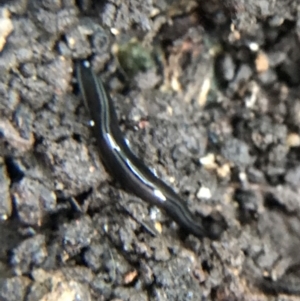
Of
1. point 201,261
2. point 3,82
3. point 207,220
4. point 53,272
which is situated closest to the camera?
point 53,272

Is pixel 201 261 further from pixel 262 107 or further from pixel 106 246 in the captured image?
pixel 262 107

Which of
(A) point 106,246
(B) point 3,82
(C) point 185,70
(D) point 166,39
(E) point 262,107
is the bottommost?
(E) point 262,107

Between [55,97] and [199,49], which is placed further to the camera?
[199,49]

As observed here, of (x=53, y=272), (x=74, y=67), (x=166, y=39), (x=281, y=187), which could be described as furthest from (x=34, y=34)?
(x=281, y=187)

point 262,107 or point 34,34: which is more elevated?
point 34,34
